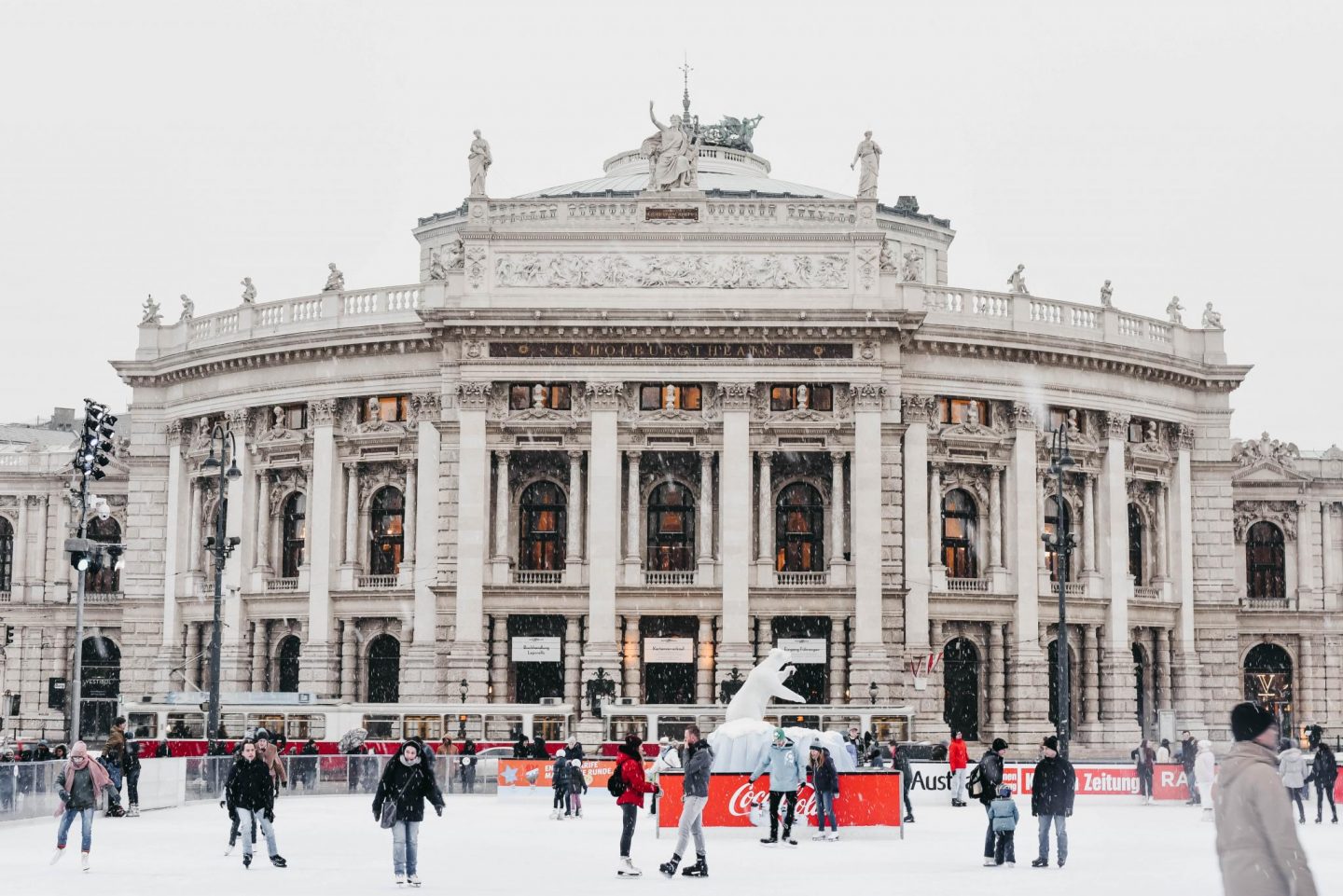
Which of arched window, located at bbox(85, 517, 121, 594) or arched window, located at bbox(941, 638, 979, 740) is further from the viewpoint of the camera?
arched window, located at bbox(85, 517, 121, 594)

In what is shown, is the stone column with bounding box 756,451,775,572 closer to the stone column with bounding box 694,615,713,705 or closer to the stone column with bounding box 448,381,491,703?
the stone column with bounding box 694,615,713,705

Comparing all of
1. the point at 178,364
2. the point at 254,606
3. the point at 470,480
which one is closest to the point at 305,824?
the point at 470,480

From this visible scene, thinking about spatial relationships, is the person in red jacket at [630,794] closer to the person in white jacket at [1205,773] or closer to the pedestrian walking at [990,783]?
the pedestrian walking at [990,783]

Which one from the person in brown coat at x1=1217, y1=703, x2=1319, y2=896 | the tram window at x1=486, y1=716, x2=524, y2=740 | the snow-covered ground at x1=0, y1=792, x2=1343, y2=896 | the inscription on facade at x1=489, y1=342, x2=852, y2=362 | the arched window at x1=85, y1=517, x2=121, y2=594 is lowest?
the snow-covered ground at x1=0, y1=792, x2=1343, y2=896

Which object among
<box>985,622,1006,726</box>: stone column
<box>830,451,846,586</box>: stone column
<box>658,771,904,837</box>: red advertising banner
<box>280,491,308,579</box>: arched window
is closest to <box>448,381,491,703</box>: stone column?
<box>280,491,308,579</box>: arched window

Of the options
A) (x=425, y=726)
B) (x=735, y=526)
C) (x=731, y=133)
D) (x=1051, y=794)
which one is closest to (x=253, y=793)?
(x=1051, y=794)

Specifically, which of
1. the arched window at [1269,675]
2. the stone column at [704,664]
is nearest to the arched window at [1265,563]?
the arched window at [1269,675]

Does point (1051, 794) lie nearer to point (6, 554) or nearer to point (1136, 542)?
point (1136, 542)

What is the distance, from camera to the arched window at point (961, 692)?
214 ft

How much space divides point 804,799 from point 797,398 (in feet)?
110

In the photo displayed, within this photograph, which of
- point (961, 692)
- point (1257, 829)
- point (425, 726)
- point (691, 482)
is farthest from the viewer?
point (961, 692)

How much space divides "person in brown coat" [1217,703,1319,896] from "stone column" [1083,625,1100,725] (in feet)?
189

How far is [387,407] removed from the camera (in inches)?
2630

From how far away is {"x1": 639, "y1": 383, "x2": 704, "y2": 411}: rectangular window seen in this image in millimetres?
63594
